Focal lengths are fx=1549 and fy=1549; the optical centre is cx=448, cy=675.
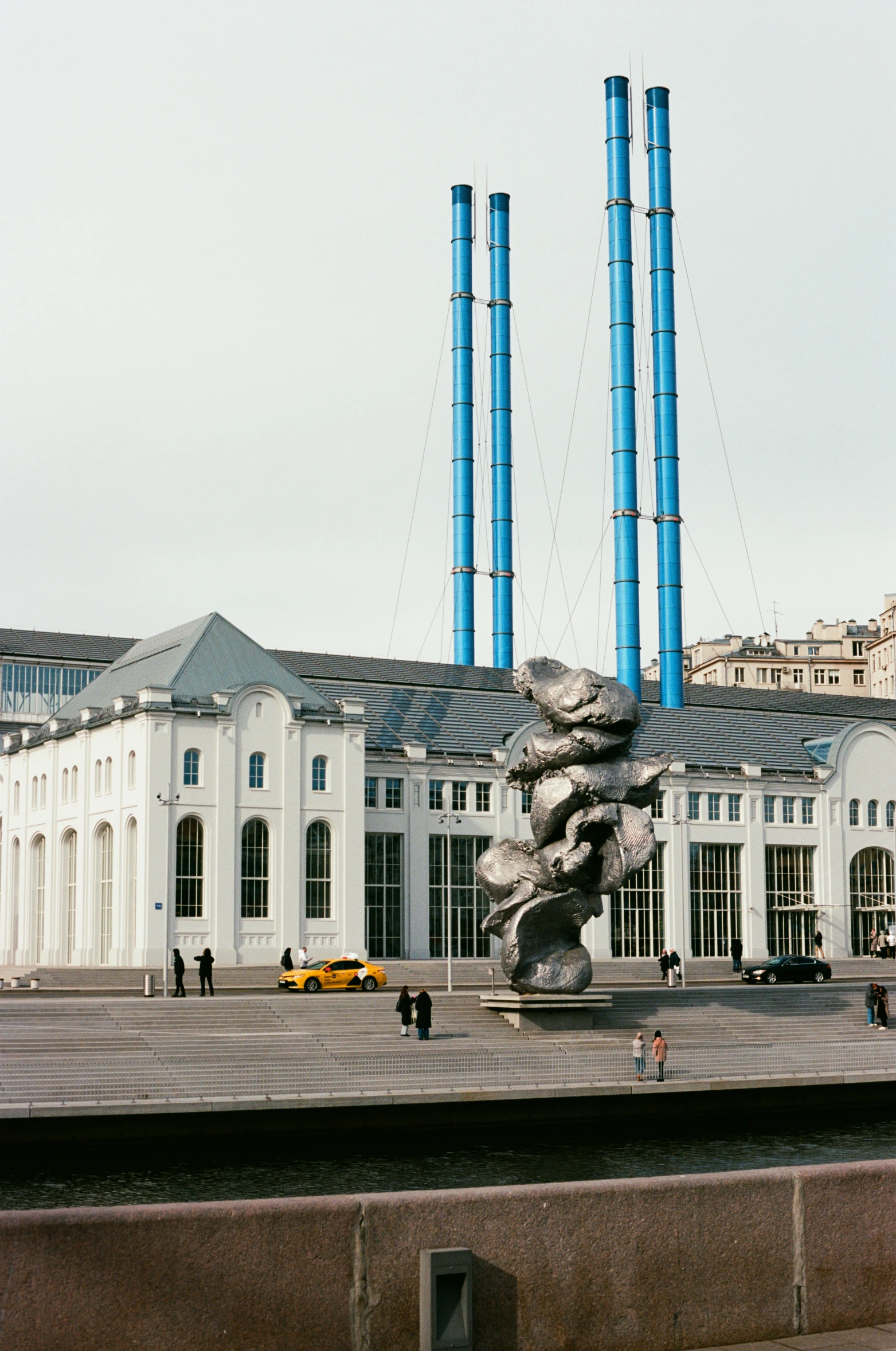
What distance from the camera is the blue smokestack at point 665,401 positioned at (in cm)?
9375

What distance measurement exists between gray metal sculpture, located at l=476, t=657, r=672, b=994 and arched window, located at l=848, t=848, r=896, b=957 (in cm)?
4941

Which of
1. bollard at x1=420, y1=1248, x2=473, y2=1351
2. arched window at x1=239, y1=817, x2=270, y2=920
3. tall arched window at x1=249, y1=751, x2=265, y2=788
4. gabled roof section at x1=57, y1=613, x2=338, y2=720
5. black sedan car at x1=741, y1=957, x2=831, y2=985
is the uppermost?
gabled roof section at x1=57, y1=613, x2=338, y2=720

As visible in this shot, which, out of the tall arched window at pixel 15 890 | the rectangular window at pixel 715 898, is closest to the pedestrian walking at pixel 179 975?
the tall arched window at pixel 15 890

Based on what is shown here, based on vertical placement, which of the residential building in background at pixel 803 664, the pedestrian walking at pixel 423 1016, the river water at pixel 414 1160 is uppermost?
the residential building in background at pixel 803 664

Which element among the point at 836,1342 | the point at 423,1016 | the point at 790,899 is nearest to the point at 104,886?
the point at 423,1016

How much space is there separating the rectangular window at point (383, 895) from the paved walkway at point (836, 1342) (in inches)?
2586

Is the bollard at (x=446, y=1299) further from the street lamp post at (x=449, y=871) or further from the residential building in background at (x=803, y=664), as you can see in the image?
the residential building in background at (x=803, y=664)

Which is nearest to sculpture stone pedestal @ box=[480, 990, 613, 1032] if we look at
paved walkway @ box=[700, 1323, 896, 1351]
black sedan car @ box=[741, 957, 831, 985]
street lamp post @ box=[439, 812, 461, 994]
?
street lamp post @ box=[439, 812, 461, 994]

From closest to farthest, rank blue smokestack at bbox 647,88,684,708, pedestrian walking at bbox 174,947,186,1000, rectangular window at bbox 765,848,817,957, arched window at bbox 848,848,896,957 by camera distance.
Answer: pedestrian walking at bbox 174,947,186,1000 → rectangular window at bbox 765,848,817,957 → arched window at bbox 848,848,896,957 → blue smokestack at bbox 647,88,684,708

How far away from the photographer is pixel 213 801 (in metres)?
67.8

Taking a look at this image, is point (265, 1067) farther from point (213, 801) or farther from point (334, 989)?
point (213, 801)

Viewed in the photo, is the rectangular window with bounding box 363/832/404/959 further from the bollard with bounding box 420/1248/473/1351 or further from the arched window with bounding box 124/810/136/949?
the bollard with bounding box 420/1248/473/1351

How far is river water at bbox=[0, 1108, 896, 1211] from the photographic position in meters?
21.4

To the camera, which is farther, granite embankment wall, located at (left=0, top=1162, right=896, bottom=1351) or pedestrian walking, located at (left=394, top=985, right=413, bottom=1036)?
pedestrian walking, located at (left=394, top=985, right=413, bottom=1036)
